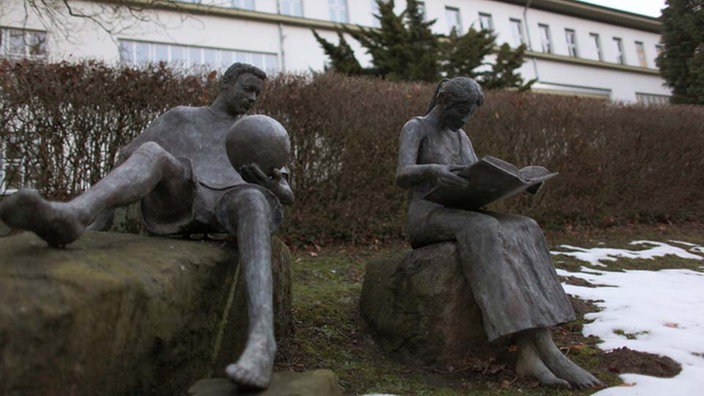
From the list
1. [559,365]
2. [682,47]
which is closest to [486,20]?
[682,47]

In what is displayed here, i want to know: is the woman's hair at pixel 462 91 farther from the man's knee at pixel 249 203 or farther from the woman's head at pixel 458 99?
the man's knee at pixel 249 203

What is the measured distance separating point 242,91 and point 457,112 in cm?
138

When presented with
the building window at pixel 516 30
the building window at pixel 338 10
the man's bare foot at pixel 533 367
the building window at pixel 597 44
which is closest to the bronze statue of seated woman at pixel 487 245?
the man's bare foot at pixel 533 367

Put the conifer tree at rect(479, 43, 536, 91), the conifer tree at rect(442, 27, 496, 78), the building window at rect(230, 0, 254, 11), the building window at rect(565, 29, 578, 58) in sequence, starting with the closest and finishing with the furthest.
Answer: the conifer tree at rect(442, 27, 496, 78)
the conifer tree at rect(479, 43, 536, 91)
the building window at rect(230, 0, 254, 11)
the building window at rect(565, 29, 578, 58)

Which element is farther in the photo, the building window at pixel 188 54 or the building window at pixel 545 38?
the building window at pixel 545 38

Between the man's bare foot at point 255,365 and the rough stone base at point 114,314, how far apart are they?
502 millimetres

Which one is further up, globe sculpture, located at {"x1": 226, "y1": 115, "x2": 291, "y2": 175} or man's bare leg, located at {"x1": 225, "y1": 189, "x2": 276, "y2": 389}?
globe sculpture, located at {"x1": 226, "y1": 115, "x2": 291, "y2": 175}

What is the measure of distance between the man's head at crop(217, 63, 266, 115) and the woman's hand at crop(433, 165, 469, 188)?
3.86 feet

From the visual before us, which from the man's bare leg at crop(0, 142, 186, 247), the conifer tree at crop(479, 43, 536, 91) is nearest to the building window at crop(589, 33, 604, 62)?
the conifer tree at crop(479, 43, 536, 91)

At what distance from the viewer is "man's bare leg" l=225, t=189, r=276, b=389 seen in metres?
2.11

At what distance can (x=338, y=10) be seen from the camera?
2161 cm

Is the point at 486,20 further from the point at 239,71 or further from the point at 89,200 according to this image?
the point at 89,200

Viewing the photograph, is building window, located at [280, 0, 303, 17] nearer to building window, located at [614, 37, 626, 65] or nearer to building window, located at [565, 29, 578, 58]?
building window, located at [565, 29, 578, 58]

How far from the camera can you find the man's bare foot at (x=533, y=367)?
309cm
